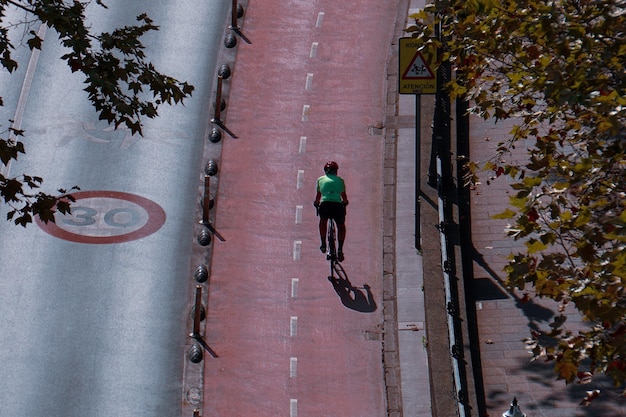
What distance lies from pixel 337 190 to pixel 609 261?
868 centimetres

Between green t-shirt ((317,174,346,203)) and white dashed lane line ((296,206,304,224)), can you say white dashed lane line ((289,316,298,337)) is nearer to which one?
green t-shirt ((317,174,346,203))

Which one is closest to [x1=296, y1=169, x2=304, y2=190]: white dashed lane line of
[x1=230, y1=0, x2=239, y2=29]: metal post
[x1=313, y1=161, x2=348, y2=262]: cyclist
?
[x1=313, y1=161, x2=348, y2=262]: cyclist

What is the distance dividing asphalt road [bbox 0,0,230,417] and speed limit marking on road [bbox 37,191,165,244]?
2cm

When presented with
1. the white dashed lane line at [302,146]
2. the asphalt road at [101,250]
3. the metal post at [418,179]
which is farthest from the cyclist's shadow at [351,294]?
the white dashed lane line at [302,146]

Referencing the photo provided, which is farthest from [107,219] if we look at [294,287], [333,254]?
[333,254]

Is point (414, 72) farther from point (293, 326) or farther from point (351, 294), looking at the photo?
point (293, 326)

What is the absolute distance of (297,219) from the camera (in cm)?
2292

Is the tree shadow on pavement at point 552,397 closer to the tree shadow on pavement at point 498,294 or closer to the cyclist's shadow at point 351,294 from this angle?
the tree shadow on pavement at point 498,294

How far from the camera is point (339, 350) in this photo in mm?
19953

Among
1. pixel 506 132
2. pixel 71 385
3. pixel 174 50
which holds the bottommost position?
pixel 71 385

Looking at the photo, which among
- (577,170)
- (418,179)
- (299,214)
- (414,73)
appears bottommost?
(577,170)

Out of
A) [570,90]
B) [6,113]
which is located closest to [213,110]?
[6,113]

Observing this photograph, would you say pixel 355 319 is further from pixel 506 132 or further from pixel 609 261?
pixel 609 261

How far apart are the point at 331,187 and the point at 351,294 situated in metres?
1.74
